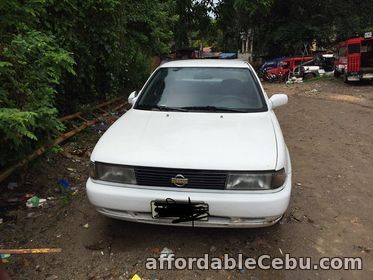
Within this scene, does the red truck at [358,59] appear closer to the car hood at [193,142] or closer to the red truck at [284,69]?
the red truck at [284,69]

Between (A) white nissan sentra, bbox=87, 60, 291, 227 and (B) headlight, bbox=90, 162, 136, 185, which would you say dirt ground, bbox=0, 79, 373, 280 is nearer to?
(A) white nissan sentra, bbox=87, 60, 291, 227

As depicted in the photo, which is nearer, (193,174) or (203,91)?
(193,174)

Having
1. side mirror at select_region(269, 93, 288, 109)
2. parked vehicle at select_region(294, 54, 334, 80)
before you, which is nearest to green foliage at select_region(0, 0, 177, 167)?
side mirror at select_region(269, 93, 288, 109)

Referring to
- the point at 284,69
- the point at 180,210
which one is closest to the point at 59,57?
the point at 180,210

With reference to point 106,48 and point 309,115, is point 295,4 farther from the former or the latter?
point 106,48

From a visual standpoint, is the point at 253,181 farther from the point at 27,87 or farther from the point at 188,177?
the point at 27,87

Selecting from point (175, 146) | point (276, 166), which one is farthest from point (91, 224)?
point (276, 166)

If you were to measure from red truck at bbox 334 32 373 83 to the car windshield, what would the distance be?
14373 millimetres

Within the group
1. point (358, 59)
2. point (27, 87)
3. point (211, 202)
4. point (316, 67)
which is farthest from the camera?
point (316, 67)

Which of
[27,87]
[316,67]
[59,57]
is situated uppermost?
[59,57]

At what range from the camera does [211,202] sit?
2.92 m

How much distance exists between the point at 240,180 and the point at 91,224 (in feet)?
5.54

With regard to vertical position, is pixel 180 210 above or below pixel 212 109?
below

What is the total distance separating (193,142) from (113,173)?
719 mm
